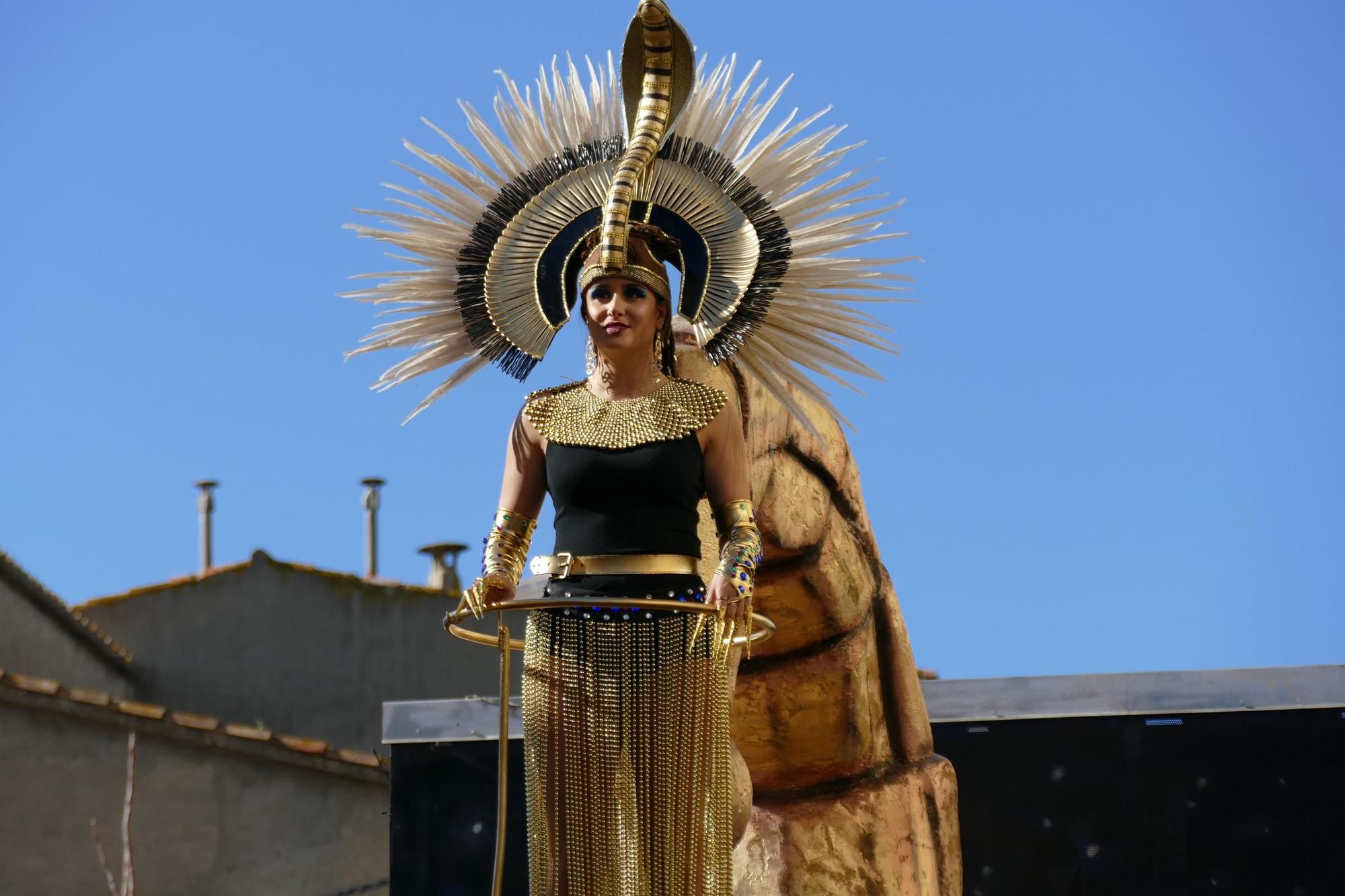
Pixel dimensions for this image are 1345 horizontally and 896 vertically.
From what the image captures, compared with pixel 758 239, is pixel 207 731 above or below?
below

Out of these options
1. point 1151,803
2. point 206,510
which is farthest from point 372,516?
point 1151,803

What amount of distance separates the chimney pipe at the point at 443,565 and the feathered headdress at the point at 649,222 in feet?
47.7

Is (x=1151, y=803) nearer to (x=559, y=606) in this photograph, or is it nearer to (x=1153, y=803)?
(x=1153, y=803)

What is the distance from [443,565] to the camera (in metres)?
20.9

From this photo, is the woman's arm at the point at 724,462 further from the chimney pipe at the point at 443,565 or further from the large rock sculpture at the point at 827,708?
the chimney pipe at the point at 443,565

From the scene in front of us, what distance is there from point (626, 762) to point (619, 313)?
44.8 inches

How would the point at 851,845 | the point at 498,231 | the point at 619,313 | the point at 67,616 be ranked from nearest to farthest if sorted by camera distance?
the point at 619,313
the point at 498,231
the point at 851,845
the point at 67,616

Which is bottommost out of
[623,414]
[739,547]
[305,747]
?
[305,747]

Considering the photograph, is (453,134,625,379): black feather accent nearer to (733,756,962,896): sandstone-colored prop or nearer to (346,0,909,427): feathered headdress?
(346,0,909,427): feathered headdress

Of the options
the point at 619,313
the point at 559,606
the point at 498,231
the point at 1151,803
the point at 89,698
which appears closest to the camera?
the point at 559,606

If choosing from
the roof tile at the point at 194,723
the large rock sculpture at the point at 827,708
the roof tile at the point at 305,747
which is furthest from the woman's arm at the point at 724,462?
the roof tile at the point at 194,723

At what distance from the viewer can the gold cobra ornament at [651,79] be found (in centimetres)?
552

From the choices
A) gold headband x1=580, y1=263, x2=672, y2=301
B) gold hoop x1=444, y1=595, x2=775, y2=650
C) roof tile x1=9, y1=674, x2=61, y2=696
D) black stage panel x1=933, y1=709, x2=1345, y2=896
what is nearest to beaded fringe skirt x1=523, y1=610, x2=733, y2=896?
gold hoop x1=444, y1=595, x2=775, y2=650

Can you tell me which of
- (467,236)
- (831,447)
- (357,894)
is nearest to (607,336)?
(467,236)
